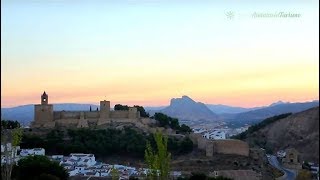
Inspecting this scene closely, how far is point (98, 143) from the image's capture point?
96.1 ft

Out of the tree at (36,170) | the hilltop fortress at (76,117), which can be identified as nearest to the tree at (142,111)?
the hilltop fortress at (76,117)

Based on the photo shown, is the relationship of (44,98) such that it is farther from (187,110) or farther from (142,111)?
(187,110)

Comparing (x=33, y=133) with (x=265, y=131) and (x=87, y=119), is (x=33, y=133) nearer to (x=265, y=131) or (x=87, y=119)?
(x=87, y=119)

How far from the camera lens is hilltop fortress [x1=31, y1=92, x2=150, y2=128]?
32.0 meters

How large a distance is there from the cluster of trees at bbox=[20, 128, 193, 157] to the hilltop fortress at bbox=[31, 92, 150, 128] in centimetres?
176

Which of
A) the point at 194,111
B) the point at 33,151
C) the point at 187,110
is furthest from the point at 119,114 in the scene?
the point at 194,111

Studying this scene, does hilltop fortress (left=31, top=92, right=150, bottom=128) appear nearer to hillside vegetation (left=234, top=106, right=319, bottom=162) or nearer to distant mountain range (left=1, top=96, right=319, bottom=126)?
distant mountain range (left=1, top=96, right=319, bottom=126)

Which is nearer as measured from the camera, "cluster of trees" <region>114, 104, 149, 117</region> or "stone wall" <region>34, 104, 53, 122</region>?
"stone wall" <region>34, 104, 53, 122</region>

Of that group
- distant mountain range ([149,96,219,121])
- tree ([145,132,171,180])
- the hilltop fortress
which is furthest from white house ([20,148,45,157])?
distant mountain range ([149,96,219,121])

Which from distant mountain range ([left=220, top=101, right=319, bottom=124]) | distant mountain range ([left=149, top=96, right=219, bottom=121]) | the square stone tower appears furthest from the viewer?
distant mountain range ([left=220, top=101, right=319, bottom=124])

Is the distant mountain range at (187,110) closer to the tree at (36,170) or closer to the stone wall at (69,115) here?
the stone wall at (69,115)

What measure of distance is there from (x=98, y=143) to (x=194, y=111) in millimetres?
35838

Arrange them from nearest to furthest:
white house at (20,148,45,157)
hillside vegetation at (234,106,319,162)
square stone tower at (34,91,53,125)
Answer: white house at (20,148,45,157), square stone tower at (34,91,53,125), hillside vegetation at (234,106,319,162)

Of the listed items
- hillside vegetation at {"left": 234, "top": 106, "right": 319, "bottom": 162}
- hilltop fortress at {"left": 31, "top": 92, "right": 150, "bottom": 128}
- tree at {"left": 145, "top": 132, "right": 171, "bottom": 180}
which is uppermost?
hilltop fortress at {"left": 31, "top": 92, "right": 150, "bottom": 128}
